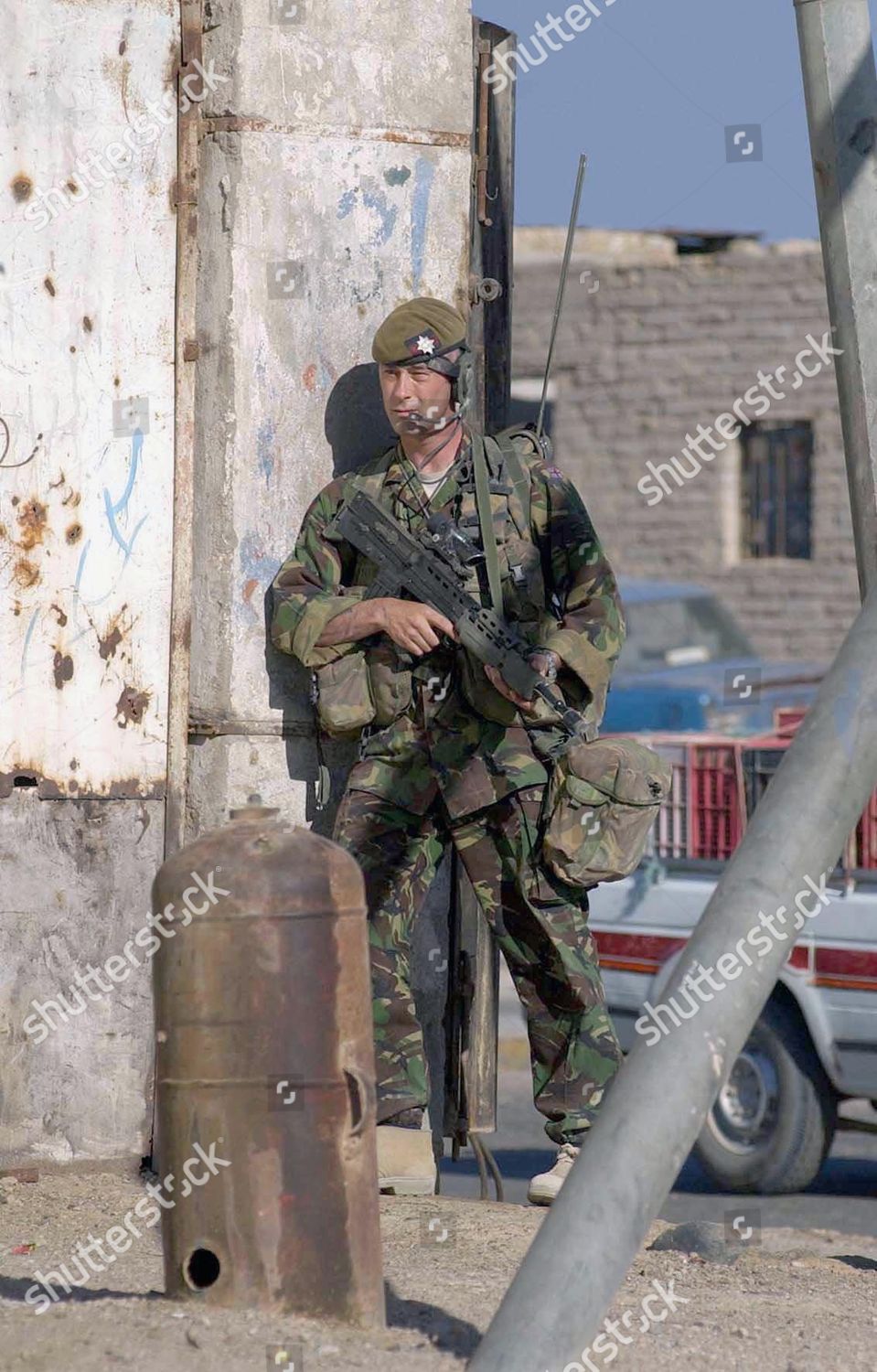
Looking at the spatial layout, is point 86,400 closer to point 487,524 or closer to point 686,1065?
point 487,524

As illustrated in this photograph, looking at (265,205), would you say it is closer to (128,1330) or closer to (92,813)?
(92,813)

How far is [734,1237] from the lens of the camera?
5.54 m

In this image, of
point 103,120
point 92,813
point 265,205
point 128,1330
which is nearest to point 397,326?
point 265,205

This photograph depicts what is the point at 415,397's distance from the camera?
4.79 metres

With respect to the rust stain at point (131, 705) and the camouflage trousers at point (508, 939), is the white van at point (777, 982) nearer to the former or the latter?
the camouflage trousers at point (508, 939)

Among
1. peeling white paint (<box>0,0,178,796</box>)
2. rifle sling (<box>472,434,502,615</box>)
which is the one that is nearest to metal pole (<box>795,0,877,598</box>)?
rifle sling (<box>472,434,502,615</box>)

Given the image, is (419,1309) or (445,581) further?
(445,581)

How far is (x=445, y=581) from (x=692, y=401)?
13.5 metres

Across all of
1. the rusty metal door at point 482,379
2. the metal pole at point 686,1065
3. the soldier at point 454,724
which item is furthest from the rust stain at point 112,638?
the metal pole at point 686,1065

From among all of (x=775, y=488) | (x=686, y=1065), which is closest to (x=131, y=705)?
(x=686, y=1065)

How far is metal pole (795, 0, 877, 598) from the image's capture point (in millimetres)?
4129

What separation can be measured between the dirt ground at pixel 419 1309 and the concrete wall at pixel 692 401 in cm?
1313

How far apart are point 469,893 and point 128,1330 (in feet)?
7.57

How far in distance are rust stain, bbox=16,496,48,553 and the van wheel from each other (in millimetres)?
3711
